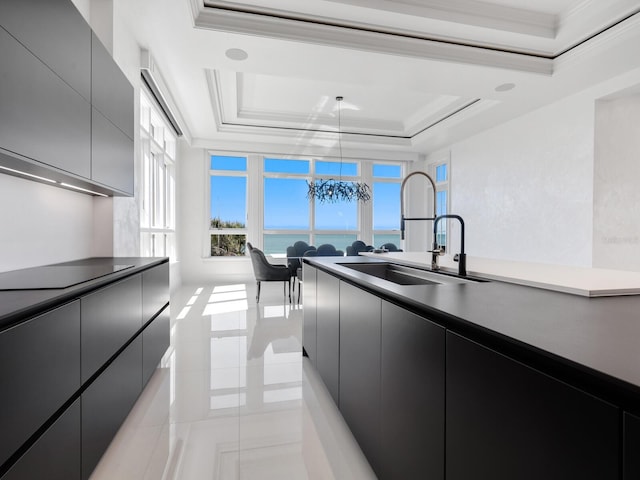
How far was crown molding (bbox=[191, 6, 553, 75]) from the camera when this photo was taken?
10.9 feet

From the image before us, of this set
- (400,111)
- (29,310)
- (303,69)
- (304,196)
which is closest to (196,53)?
(303,69)

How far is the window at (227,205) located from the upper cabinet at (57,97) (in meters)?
5.15

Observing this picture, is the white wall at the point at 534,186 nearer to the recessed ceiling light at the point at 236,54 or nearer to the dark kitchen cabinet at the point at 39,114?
the recessed ceiling light at the point at 236,54

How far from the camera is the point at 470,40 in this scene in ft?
12.4

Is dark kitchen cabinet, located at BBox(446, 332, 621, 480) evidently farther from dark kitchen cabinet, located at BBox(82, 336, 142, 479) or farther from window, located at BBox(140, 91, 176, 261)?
window, located at BBox(140, 91, 176, 261)

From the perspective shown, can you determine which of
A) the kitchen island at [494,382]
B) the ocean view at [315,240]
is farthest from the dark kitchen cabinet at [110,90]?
the ocean view at [315,240]

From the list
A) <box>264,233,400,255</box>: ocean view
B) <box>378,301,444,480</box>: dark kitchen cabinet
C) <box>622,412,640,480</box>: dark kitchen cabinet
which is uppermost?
<box>264,233,400,255</box>: ocean view

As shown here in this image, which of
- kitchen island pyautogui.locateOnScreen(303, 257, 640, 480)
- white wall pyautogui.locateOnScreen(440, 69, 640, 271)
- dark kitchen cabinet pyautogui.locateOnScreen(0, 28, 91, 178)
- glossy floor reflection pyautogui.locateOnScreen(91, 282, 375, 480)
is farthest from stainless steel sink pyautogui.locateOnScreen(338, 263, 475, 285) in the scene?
white wall pyautogui.locateOnScreen(440, 69, 640, 271)

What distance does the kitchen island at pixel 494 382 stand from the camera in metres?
0.58

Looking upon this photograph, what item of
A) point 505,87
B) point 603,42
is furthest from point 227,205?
point 603,42

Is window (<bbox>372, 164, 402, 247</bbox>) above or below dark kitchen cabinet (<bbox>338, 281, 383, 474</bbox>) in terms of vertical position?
above

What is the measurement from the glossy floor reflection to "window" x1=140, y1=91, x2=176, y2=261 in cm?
236

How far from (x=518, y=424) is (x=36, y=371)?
1328 mm

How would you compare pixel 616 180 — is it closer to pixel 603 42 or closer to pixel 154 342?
pixel 603 42
